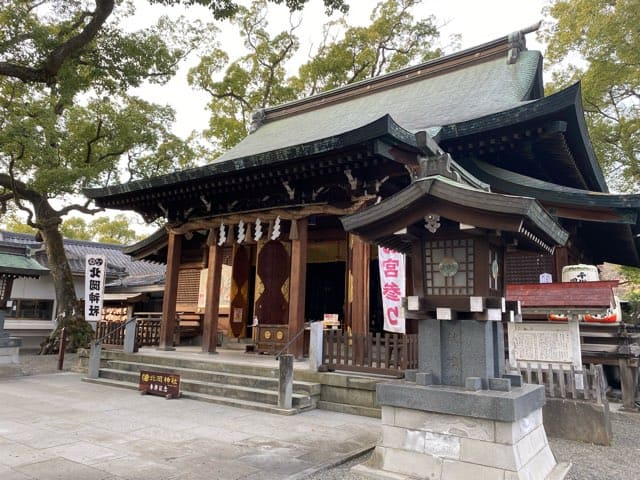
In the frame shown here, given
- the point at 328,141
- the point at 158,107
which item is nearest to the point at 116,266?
the point at 158,107

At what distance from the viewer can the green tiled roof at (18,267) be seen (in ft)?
35.8

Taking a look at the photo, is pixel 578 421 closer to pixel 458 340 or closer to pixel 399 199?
pixel 458 340

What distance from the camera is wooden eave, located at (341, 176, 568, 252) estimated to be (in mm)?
3879

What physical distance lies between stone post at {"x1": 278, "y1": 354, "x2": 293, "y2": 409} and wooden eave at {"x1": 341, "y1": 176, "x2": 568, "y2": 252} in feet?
10.1

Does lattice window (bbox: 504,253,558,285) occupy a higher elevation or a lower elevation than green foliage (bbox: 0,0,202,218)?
lower

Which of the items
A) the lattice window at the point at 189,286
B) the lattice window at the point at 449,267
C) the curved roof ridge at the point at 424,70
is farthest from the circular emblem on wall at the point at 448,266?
the lattice window at the point at 189,286

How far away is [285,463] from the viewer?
4594 millimetres

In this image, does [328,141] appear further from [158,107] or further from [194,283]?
[158,107]

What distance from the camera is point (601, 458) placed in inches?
205

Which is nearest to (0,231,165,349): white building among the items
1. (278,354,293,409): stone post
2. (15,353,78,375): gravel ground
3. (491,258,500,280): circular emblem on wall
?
(15,353,78,375): gravel ground

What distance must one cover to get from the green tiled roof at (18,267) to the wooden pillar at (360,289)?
8.31 metres

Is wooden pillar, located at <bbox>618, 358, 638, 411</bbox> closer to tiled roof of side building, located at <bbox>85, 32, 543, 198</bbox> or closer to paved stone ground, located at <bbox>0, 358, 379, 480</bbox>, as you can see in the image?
paved stone ground, located at <bbox>0, 358, 379, 480</bbox>

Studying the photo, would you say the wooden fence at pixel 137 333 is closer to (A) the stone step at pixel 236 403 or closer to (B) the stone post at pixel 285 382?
(A) the stone step at pixel 236 403

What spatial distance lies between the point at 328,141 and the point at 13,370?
32.6 ft
